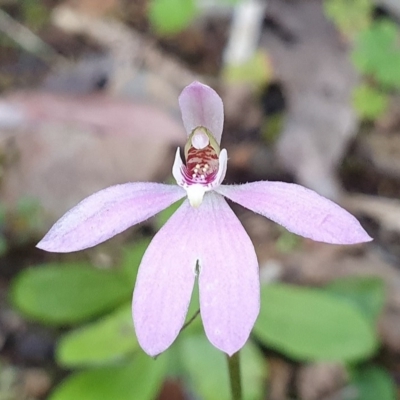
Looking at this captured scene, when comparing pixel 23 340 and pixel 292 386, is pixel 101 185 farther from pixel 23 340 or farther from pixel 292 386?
pixel 292 386

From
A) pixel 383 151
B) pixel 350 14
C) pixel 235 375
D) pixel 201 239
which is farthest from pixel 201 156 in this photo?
pixel 350 14

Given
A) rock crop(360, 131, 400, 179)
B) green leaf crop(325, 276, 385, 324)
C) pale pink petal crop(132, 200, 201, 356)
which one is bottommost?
green leaf crop(325, 276, 385, 324)

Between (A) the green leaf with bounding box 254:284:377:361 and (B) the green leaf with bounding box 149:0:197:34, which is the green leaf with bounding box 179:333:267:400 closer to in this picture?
(A) the green leaf with bounding box 254:284:377:361

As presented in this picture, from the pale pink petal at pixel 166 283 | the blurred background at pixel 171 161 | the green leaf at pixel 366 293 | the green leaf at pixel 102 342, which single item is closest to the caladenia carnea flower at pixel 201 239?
the pale pink petal at pixel 166 283

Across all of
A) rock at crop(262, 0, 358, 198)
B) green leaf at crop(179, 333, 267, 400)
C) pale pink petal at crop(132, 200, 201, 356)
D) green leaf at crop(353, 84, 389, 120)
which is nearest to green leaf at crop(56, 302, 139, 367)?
green leaf at crop(179, 333, 267, 400)

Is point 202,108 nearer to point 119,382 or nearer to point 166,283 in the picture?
point 166,283

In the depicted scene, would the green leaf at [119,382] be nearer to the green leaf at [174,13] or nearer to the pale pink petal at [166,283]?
the pale pink petal at [166,283]

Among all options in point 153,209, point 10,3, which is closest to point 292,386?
point 153,209
